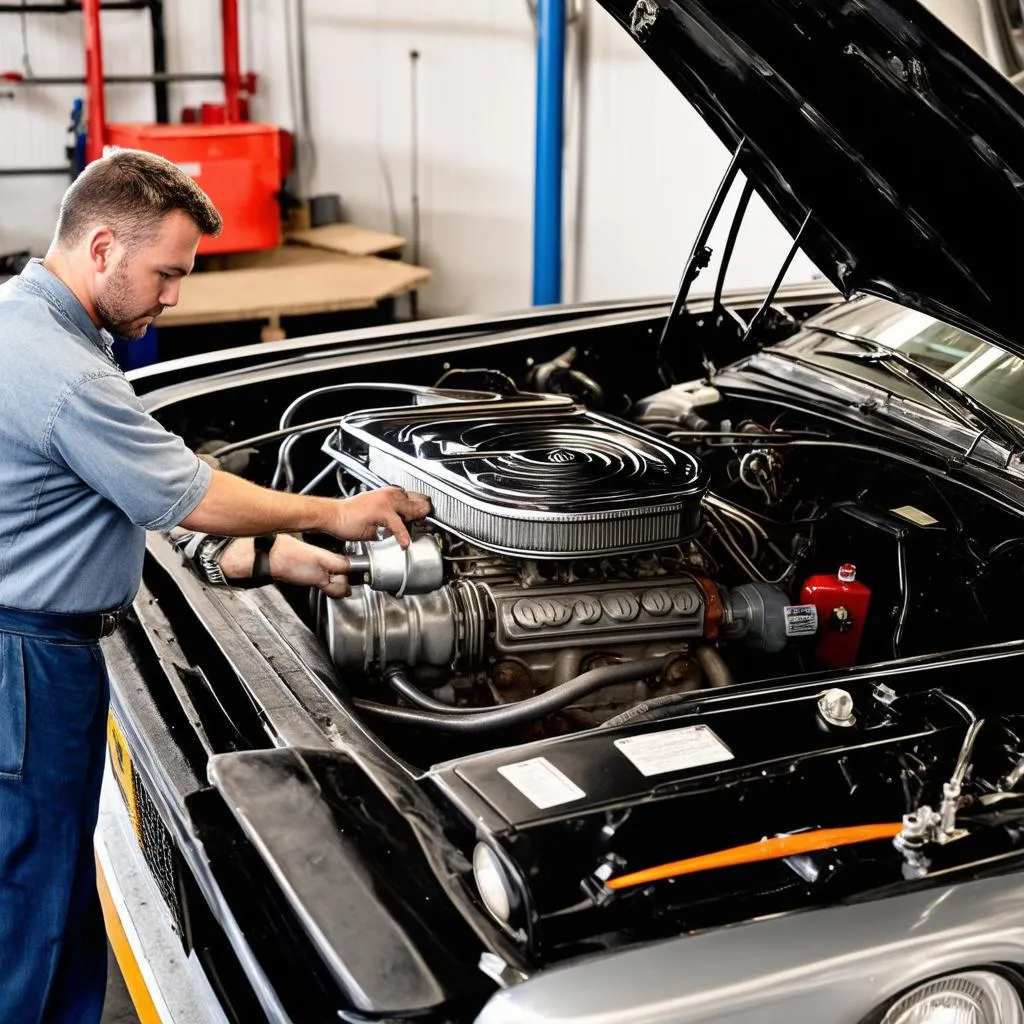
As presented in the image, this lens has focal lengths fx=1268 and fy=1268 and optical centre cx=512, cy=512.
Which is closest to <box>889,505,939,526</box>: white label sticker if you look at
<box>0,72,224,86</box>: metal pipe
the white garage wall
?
the white garage wall

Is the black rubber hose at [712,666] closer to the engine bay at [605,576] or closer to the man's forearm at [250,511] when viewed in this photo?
the engine bay at [605,576]

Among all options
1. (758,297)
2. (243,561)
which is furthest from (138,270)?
(758,297)

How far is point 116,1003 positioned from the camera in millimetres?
2121

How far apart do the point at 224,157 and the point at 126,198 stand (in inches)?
199

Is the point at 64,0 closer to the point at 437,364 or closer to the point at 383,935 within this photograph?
the point at 437,364

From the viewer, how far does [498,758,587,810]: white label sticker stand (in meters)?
1.26

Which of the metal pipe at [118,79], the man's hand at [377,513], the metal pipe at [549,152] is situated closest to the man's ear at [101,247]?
the man's hand at [377,513]

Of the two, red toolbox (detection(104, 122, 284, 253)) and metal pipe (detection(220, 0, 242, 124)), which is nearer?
red toolbox (detection(104, 122, 284, 253))

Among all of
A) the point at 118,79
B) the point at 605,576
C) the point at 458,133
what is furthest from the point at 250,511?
the point at 118,79

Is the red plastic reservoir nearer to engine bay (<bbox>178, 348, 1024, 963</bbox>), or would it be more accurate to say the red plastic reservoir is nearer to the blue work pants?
engine bay (<bbox>178, 348, 1024, 963</bbox>)

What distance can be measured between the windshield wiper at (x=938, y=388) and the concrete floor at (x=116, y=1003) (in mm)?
1662

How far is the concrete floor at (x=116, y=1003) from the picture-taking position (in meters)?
2.08

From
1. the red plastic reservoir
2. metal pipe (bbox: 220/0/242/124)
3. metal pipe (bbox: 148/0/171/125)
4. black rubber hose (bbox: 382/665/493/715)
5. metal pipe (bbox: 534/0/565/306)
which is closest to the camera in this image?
black rubber hose (bbox: 382/665/493/715)

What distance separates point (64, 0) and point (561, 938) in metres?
8.01
